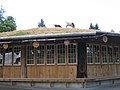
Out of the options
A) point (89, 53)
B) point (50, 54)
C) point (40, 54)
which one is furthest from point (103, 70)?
point (40, 54)

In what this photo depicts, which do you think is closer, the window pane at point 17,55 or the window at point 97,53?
the window at point 97,53

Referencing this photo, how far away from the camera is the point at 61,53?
17.6 m

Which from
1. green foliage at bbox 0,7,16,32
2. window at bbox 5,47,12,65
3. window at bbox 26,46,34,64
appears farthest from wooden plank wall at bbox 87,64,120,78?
green foliage at bbox 0,7,16,32

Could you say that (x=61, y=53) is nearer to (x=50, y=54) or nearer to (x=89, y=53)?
(x=50, y=54)

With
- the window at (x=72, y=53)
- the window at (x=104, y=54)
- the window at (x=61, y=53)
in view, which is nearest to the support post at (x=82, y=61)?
the window at (x=72, y=53)

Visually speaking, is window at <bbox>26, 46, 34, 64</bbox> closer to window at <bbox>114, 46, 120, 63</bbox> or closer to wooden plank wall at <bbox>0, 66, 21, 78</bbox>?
A: wooden plank wall at <bbox>0, 66, 21, 78</bbox>

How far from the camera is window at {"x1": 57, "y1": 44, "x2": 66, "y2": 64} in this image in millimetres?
17531

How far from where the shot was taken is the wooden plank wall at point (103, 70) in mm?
17597

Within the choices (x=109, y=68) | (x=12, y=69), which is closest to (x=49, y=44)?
(x=12, y=69)

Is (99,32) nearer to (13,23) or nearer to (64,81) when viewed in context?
(64,81)

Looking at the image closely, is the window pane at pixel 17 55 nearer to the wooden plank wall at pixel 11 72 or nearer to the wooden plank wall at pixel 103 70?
the wooden plank wall at pixel 11 72

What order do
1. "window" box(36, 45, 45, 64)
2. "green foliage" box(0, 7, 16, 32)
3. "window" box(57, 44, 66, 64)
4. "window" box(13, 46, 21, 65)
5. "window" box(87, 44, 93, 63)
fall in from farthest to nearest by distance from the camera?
1. "green foliage" box(0, 7, 16, 32)
2. "window" box(13, 46, 21, 65)
3. "window" box(36, 45, 45, 64)
4. "window" box(87, 44, 93, 63)
5. "window" box(57, 44, 66, 64)

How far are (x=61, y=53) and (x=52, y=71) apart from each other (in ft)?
4.21

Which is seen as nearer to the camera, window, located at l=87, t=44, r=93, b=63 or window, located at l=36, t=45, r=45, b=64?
window, located at l=87, t=44, r=93, b=63
